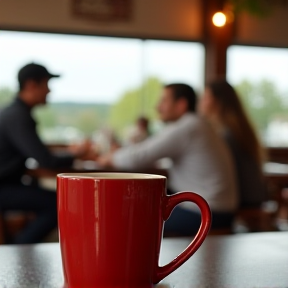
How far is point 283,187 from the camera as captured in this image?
4.94 meters

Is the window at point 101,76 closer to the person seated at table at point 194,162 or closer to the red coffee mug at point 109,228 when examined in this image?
the person seated at table at point 194,162

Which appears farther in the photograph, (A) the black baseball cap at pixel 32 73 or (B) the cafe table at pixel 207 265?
(A) the black baseball cap at pixel 32 73

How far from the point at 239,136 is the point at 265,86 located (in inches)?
197

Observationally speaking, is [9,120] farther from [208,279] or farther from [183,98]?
[208,279]

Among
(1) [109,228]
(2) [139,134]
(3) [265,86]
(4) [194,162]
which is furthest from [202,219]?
(3) [265,86]

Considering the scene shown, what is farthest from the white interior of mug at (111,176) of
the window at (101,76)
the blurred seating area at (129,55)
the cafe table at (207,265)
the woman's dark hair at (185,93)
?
the window at (101,76)

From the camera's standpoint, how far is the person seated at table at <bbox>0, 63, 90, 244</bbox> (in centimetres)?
302

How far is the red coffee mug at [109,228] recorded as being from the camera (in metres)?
0.59

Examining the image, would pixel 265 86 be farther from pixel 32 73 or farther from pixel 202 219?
pixel 202 219

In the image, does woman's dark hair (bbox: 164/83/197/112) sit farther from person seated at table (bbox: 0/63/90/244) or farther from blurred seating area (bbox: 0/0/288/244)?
blurred seating area (bbox: 0/0/288/244)

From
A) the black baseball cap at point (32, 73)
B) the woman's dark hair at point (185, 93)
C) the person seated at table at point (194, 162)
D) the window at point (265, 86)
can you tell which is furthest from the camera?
the window at point (265, 86)

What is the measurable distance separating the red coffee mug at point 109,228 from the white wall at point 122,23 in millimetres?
5943

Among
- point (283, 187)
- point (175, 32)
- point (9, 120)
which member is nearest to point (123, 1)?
point (175, 32)

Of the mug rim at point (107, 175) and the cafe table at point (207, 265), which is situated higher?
the mug rim at point (107, 175)
